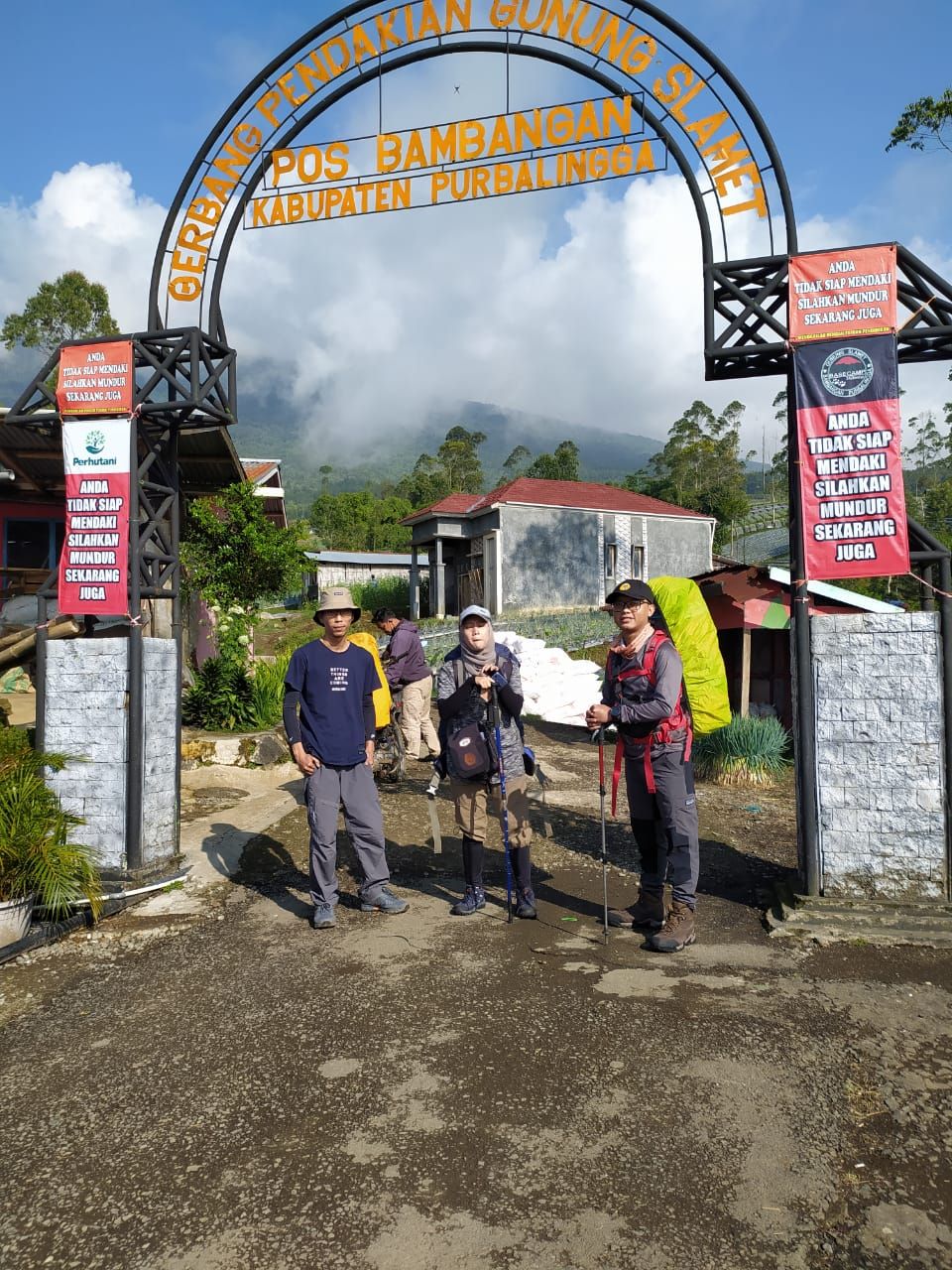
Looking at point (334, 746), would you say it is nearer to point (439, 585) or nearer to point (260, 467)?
point (260, 467)

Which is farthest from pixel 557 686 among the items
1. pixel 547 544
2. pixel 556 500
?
pixel 556 500

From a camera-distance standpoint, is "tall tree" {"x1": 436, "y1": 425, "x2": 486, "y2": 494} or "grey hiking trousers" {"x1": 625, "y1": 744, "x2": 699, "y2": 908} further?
Answer: "tall tree" {"x1": 436, "y1": 425, "x2": 486, "y2": 494}

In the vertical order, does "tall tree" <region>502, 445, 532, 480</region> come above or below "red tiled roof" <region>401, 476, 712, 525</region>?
above

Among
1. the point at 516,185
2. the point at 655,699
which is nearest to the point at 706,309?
the point at 516,185

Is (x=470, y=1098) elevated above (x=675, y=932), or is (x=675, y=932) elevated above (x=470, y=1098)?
(x=675, y=932)

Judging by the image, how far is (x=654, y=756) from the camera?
4852 millimetres

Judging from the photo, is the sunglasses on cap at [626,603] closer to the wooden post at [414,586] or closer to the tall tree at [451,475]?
the wooden post at [414,586]

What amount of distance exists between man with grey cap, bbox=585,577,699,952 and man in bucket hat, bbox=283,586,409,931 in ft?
4.80

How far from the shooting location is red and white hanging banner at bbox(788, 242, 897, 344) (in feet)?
17.2

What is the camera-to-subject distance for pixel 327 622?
5.42m

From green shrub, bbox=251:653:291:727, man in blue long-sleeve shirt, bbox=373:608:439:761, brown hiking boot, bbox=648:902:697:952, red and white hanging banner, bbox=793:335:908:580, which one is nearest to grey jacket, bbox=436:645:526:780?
brown hiking boot, bbox=648:902:697:952

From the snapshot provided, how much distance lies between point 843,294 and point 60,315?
3287 centimetres

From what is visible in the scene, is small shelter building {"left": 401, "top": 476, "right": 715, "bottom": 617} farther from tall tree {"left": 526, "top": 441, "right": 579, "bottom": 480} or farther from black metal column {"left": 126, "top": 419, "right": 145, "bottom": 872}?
tall tree {"left": 526, "top": 441, "right": 579, "bottom": 480}

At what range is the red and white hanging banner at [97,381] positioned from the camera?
621cm
